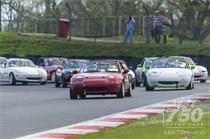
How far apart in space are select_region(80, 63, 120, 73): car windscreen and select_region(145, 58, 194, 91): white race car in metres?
3.80

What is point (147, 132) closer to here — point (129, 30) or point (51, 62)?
point (51, 62)

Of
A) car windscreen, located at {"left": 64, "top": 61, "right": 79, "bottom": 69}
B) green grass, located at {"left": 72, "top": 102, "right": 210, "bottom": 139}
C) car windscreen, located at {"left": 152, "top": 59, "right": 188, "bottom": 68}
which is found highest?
car windscreen, located at {"left": 152, "top": 59, "right": 188, "bottom": 68}

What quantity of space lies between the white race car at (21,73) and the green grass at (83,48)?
11.9 m

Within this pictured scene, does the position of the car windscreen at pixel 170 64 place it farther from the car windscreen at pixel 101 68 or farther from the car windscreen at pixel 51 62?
the car windscreen at pixel 51 62

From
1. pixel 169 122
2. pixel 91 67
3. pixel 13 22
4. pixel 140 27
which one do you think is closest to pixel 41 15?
pixel 13 22

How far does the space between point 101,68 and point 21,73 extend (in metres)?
13.5

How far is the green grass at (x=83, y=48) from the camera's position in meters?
51.3

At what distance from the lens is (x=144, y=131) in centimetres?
1365

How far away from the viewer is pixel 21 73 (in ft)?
128

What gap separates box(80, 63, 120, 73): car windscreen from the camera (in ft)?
85.1

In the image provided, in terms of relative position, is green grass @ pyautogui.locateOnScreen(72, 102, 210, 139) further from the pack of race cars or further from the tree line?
the tree line

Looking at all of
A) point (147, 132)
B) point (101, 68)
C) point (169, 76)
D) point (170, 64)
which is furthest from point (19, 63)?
point (147, 132)

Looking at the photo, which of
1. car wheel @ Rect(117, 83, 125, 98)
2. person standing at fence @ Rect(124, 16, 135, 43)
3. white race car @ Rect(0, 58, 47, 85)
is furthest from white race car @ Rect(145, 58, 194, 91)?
person standing at fence @ Rect(124, 16, 135, 43)

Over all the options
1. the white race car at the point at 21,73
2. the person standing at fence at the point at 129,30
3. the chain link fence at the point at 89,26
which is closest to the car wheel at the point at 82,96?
the white race car at the point at 21,73
